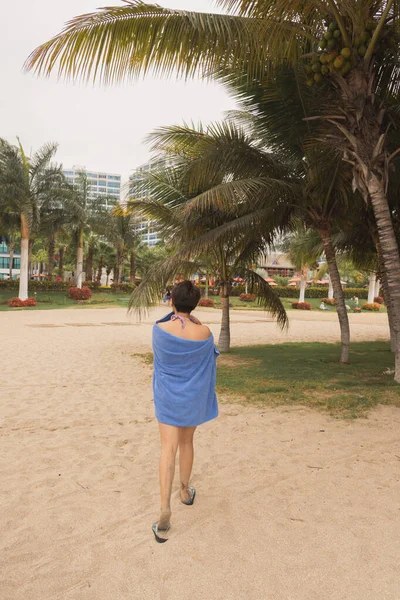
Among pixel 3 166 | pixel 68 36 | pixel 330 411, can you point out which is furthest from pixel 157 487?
pixel 3 166

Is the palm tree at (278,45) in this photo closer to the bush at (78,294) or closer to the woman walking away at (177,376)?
the woman walking away at (177,376)

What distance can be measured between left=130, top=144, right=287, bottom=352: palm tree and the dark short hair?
260 inches

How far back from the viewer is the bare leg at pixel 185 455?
3.12 metres

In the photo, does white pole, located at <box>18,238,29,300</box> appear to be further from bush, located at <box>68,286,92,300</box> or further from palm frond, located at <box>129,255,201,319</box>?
palm frond, located at <box>129,255,201,319</box>

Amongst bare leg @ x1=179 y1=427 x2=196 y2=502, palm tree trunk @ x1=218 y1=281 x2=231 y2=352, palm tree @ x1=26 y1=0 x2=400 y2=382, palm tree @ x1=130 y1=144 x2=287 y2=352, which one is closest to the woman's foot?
bare leg @ x1=179 y1=427 x2=196 y2=502

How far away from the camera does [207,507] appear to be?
11.1ft

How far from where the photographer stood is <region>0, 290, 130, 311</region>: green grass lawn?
100 ft

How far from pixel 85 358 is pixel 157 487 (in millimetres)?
7575

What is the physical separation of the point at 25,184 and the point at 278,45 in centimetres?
2479

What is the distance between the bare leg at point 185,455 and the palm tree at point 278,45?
485cm

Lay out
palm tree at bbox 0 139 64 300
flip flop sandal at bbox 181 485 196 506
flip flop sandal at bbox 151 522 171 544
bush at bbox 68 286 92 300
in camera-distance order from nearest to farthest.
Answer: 1. flip flop sandal at bbox 151 522 171 544
2. flip flop sandal at bbox 181 485 196 506
3. palm tree at bbox 0 139 64 300
4. bush at bbox 68 286 92 300

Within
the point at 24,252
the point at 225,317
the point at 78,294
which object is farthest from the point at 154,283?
the point at 78,294

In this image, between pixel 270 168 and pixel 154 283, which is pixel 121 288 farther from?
pixel 270 168

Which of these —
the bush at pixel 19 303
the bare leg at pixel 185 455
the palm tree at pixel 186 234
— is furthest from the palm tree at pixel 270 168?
the bush at pixel 19 303
